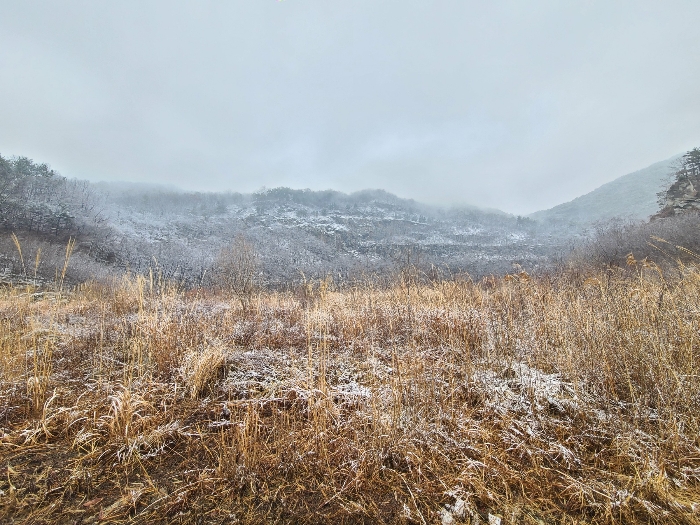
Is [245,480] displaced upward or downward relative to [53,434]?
downward

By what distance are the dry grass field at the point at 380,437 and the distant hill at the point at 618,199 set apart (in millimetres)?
81087

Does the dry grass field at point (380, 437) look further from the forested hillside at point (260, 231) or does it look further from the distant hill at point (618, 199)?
the distant hill at point (618, 199)

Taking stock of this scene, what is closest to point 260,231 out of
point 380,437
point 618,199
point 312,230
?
point 312,230

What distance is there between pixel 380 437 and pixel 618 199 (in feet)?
338

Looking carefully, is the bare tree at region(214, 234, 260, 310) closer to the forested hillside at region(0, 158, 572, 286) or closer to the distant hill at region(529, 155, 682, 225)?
the forested hillside at region(0, 158, 572, 286)

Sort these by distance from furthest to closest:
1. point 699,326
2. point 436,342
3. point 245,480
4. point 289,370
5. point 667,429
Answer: point 436,342 < point 289,370 < point 699,326 < point 667,429 < point 245,480

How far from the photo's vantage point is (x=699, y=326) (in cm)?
243

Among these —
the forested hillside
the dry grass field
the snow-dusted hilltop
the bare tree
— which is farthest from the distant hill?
the dry grass field

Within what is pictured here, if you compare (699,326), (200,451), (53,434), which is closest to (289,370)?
(200,451)

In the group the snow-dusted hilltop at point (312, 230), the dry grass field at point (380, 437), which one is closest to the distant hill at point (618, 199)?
the snow-dusted hilltop at point (312, 230)

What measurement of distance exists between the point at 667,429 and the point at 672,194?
3690cm

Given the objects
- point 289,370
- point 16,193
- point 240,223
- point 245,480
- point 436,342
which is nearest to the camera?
point 245,480

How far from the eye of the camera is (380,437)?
1.81 metres

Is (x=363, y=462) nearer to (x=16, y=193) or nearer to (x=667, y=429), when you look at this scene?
(x=667, y=429)
